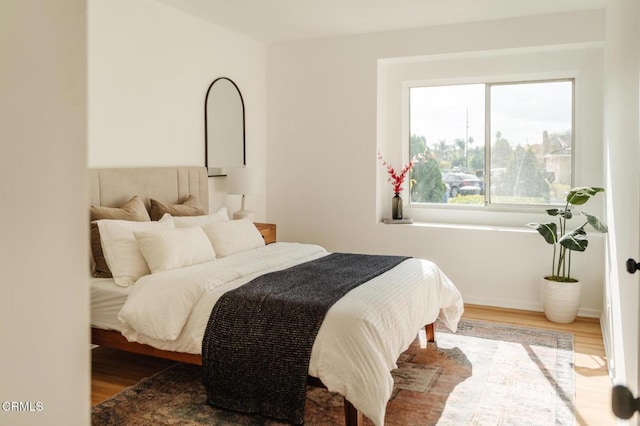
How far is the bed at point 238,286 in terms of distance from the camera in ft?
8.66

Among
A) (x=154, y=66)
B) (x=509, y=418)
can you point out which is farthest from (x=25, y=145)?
(x=154, y=66)

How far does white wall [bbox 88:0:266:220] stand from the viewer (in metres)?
4.05

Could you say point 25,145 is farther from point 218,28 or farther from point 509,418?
point 218,28

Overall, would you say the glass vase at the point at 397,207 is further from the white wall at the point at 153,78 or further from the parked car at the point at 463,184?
the white wall at the point at 153,78

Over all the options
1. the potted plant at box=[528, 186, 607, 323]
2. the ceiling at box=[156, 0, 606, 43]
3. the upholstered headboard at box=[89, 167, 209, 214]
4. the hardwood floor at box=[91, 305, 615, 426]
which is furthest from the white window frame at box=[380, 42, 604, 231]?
the upholstered headboard at box=[89, 167, 209, 214]

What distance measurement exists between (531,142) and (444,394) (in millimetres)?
3154

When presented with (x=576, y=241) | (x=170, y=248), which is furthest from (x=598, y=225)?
(x=170, y=248)

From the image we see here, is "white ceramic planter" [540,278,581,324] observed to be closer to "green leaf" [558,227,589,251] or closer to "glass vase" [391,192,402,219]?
"green leaf" [558,227,589,251]

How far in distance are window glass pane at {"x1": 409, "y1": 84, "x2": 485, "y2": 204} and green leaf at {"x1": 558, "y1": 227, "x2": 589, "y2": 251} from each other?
4.25 feet

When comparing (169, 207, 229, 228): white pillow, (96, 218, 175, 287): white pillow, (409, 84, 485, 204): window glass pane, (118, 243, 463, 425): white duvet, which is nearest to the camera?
(118, 243, 463, 425): white duvet

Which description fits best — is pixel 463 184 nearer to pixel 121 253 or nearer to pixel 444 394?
pixel 444 394

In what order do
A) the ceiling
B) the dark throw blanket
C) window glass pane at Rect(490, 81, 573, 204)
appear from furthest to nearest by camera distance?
1. window glass pane at Rect(490, 81, 573, 204)
2. the ceiling
3. the dark throw blanket

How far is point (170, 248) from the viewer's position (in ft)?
11.7

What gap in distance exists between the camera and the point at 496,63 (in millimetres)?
5461
